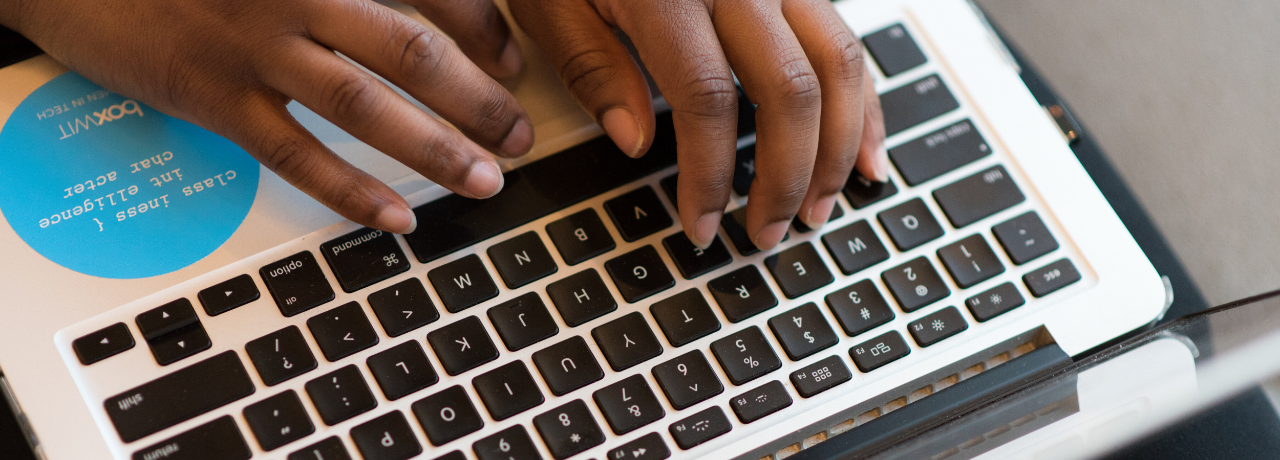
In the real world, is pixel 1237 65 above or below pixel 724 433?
above

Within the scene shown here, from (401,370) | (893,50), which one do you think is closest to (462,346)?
(401,370)

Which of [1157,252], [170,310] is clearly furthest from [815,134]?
[170,310]

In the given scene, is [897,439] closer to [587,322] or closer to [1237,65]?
[587,322]

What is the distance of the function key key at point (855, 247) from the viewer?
50 centimetres

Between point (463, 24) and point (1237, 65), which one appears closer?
point (463, 24)

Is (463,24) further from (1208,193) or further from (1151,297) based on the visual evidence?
(1208,193)

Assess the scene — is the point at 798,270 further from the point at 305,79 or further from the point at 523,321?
the point at 305,79

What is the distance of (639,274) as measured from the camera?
49cm

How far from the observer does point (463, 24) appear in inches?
20.6

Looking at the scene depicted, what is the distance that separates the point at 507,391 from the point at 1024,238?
1.08 ft

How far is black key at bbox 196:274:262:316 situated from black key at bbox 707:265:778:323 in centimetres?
26

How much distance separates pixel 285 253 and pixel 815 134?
317 millimetres

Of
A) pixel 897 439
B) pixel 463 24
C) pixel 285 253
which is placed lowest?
pixel 897 439

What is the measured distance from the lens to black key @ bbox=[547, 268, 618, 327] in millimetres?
474
